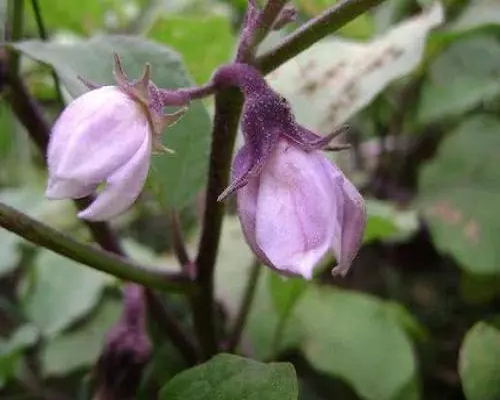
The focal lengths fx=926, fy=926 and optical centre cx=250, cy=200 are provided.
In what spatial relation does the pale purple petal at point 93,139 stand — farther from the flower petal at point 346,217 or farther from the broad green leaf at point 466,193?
the broad green leaf at point 466,193

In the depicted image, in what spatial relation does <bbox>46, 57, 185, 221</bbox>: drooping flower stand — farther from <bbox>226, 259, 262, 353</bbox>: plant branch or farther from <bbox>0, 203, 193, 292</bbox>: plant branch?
<bbox>226, 259, 262, 353</bbox>: plant branch

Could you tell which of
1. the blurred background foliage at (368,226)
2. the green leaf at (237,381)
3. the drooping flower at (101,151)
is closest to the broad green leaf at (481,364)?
the blurred background foliage at (368,226)

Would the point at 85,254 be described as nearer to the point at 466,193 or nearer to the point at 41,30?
the point at 41,30

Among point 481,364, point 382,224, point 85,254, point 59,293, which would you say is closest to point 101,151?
point 85,254

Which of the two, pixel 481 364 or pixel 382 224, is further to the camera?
pixel 382 224

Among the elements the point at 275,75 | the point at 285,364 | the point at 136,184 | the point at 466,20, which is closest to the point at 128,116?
the point at 136,184

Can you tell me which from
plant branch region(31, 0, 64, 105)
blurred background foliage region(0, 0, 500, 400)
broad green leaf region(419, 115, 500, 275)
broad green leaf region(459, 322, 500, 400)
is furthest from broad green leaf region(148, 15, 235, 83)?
broad green leaf region(459, 322, 500, 400)
